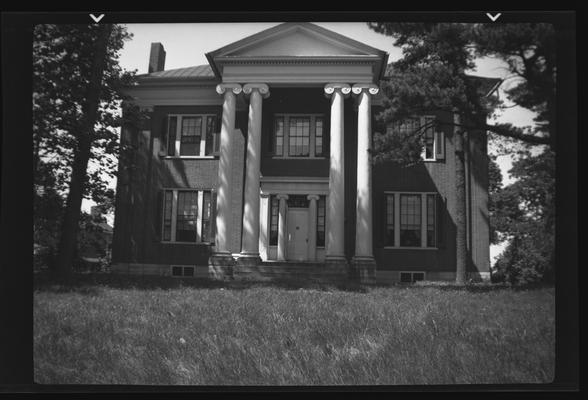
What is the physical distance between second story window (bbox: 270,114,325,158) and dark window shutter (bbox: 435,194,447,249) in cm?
371

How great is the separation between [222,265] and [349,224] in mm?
3740

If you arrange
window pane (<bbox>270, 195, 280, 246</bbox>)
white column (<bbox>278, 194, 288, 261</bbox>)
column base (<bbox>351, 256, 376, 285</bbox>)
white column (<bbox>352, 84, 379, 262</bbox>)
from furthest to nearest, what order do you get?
1. window pane (<bbox>270, 195, 280, 246</bbox>)
2. white column (<bbox>278, 194, 288, 261</bbox>)
3. white column (<bbox>352, 84, 379, 262</bbox>)
4. column base (<bbox>351, 256, 376, 285</bbox>)

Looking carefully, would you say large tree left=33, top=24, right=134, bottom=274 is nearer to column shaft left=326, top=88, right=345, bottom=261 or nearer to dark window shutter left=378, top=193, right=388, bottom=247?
column shaft left=326, top=88, right=345, bottom=261

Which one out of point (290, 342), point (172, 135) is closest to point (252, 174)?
point (172, 135)

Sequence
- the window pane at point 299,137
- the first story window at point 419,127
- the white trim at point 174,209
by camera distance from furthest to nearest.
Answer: the window pane at point 299,137 → the white trim at point 174,209 → the first story window at point 419,127

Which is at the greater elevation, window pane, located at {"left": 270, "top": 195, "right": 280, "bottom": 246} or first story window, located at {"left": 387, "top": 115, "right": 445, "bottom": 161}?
first story window, located at {"left": 387, "top": 115, "right": 445, "bottom": 161}

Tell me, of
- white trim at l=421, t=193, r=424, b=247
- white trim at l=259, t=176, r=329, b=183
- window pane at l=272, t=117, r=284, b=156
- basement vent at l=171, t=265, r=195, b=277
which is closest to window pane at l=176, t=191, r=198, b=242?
basement vent at l=171, t=265, r=195, b=277

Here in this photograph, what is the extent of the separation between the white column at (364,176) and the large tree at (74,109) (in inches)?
278

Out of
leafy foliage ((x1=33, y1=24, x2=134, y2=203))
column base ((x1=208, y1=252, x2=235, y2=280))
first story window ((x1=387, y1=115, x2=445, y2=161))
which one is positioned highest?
first story window ((x1=387, y1=115, x2=445, y2=161))

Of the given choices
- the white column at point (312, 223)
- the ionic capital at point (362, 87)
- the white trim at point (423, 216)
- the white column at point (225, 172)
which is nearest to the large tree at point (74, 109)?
the white column at point (225, 172)

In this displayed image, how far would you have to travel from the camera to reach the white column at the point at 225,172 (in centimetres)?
1236

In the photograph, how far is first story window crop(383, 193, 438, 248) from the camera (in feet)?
44.4
